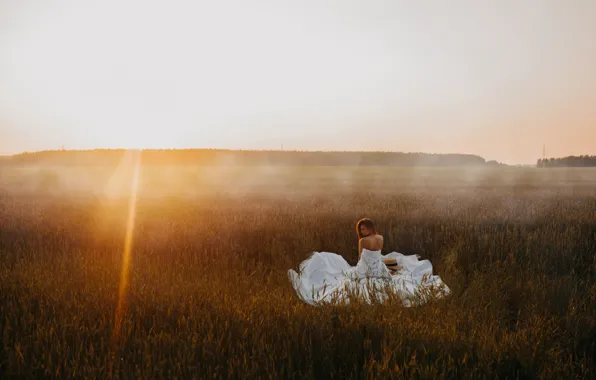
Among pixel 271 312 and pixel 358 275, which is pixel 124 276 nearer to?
pixel 271 312

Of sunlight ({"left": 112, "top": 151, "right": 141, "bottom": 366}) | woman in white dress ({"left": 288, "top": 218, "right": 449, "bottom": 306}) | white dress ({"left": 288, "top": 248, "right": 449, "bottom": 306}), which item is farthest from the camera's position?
woman in white dress ({"left": 288, "top": 218, "right": 449, "bottom": 306})

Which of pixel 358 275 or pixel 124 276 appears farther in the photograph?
pixel 358 275

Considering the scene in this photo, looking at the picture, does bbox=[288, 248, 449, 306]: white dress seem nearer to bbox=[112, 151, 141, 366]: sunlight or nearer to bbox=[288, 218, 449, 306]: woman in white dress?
bbox=[288, 218, 449, 306]: woman in white dress

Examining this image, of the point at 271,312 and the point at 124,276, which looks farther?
the point at 124,276

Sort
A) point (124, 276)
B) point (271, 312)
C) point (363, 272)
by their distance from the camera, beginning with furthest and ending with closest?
point (363, 272) < point (124, 276) < point (271, 312)

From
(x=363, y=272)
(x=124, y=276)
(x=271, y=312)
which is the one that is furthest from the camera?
(x=363, y=272)

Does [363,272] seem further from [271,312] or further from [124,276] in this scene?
[124,276]

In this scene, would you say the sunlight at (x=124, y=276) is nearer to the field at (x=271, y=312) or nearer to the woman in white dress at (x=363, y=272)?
the field at (x=271, y=312)

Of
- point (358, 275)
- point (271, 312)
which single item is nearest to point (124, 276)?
point (271, 312)

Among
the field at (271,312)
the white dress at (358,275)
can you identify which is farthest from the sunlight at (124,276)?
the white dress at (358,275)

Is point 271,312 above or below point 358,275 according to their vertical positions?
above

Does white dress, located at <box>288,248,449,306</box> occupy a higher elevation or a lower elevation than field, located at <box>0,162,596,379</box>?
lower

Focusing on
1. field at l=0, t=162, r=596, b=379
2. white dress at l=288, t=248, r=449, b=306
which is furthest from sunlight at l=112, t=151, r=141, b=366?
white dress at l=288, t=248, r=449, b=306

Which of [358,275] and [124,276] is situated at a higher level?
[124,276]
